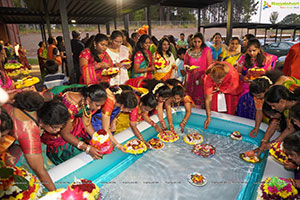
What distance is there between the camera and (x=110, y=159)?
2.61 metres

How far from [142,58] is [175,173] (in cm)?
216

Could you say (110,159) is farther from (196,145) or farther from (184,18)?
(184,18)

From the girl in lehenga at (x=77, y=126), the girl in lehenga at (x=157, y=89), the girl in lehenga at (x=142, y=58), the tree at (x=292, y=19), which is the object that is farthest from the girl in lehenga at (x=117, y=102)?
the tree at (x=292, y=19)

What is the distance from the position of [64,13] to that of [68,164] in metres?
2.78

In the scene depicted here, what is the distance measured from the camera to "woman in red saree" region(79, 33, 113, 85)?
3.08 metres

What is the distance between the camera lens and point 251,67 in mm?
3287

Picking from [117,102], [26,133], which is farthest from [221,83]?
[26,133]

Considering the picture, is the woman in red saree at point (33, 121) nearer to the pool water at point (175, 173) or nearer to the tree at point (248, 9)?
the pool water at point (175, 173)

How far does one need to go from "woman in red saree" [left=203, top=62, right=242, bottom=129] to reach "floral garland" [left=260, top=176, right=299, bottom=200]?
5.09 feet

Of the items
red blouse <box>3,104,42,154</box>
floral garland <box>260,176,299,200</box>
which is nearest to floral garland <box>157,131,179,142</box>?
floral garland <box>260,176,299,200</box>

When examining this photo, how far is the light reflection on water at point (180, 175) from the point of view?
2164mm

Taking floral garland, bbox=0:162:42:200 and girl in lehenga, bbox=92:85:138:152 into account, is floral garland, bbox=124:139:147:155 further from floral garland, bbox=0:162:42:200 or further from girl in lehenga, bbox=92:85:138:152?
floral garland, bbox=0:162:42:200

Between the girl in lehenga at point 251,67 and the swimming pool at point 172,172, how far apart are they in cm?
58

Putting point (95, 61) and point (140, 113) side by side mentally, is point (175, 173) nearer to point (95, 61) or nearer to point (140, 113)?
point (140, 113)
